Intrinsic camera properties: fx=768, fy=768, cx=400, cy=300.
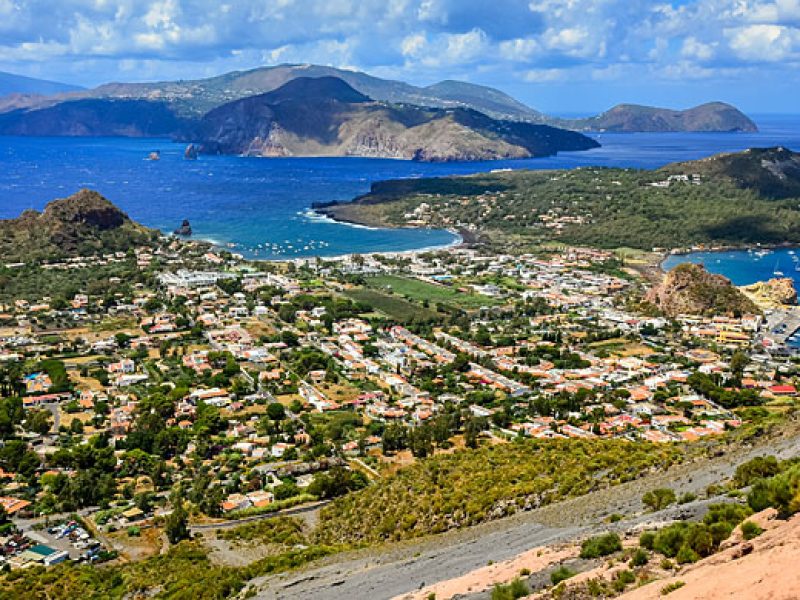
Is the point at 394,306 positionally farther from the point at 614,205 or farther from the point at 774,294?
the point at 614,205

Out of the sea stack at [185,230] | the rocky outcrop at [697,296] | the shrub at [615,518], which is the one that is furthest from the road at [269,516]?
the sea stack at [185,230]

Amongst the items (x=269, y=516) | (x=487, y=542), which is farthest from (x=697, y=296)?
(x=487, y=542)

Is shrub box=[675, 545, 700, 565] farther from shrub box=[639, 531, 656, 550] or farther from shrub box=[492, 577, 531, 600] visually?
shrub box=[492, 577, 531, 600]

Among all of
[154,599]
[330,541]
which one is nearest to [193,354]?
[330,541]

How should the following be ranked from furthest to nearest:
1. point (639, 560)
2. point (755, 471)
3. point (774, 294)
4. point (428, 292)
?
point (428, 292) < point (774, 294) < point (755, 471) < point (639, 560)

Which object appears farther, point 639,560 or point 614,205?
point 614,205

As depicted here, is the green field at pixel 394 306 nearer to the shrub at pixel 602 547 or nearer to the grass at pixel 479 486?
the grass at pixel 479 486

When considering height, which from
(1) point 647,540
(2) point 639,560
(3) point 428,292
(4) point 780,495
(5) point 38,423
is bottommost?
(5) point 38,423
